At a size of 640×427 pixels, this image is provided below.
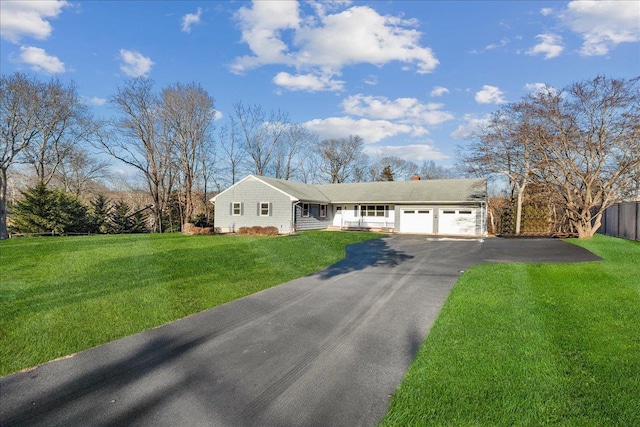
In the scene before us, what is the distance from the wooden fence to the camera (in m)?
16.5

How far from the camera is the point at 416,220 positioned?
77.5 feet

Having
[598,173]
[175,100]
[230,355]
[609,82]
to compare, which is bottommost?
[230,355]

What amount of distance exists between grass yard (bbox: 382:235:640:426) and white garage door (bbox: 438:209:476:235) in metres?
16.0

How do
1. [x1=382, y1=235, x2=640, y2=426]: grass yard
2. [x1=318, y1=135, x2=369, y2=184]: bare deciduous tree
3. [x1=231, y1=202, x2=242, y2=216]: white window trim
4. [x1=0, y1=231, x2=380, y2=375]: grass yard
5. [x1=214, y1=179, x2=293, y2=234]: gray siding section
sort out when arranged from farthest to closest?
[x1=318, y1=135, x2=369, y2=184]: bare deciduous tree, [x1=231, y1=202, x2=242, y2=216]: white window trim, [x1=214, y1=179, x2=293, y2=234]: gray siding section, [x1=0, y1=231, x2=380, y2=375]: grass yard, [x1=382, y1=235, x2=640, y2=426]: grass yard

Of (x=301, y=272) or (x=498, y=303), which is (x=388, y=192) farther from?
(x=498, y=303)

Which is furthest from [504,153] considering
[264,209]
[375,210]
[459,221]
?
[264,209]

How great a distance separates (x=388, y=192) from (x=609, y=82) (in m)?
14.0

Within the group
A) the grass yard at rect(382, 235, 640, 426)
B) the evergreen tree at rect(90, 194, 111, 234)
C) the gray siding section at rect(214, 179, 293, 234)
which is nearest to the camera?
the grass yard at rect(382, 235, 640, 426)

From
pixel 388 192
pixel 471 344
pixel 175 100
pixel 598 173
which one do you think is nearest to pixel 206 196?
pixel 175 100

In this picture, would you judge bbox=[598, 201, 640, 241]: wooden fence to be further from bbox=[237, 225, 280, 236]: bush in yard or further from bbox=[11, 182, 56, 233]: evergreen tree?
bbox=[11, 182, 56, 233]: evergreen tree

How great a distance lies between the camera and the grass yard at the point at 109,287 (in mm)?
4250

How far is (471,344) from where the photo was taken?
157 inches

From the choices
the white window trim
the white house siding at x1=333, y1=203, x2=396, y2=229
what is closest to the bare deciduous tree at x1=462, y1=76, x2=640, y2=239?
the white house siding at x1=333, y1=203, x2=396, y2=229

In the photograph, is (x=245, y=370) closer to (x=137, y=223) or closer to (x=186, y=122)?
(x=137, y=223)
